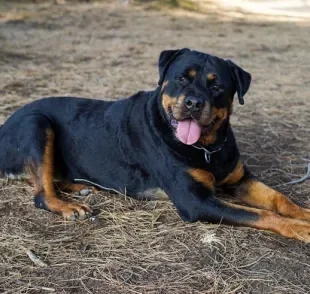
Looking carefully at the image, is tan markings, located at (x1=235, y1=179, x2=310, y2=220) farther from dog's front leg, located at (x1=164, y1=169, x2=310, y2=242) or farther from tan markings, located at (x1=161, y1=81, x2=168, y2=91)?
tan markings, located at (x1=161, y1=81, x2=168, y2=91)

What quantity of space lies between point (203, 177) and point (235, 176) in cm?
45

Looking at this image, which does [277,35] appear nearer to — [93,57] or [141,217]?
[93,57]

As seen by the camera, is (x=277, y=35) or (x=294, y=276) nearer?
(x=294, y=276)

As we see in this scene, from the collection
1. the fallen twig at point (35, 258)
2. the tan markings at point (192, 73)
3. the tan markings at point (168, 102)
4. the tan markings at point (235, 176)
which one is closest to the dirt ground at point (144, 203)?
the fallen twig at point (35, 258)

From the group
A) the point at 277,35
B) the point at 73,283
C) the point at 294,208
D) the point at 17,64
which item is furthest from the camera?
the point at 277,35

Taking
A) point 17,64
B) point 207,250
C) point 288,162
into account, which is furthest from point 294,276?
point 17,64

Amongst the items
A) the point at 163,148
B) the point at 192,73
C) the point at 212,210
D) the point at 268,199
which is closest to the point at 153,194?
the point at 163,148

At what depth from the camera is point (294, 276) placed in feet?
11.5

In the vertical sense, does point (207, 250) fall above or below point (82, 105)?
below

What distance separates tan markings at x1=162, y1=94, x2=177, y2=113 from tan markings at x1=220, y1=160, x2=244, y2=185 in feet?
2.50

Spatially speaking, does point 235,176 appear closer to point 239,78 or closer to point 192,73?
point 239,78

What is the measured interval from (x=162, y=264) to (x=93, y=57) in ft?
23.1

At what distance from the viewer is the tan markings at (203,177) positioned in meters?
4.15

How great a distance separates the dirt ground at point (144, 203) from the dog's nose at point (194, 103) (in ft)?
2.86
